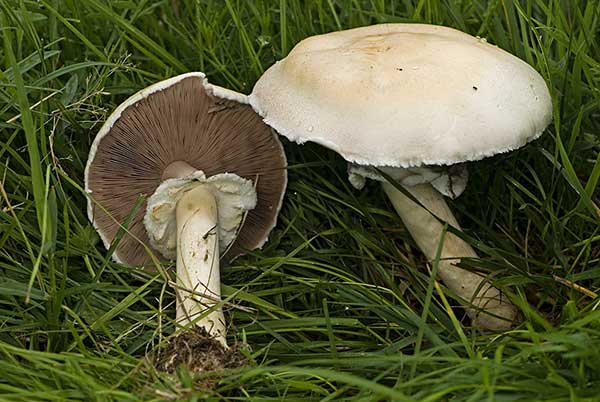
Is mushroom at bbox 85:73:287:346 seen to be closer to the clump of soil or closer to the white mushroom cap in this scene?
the clump of soil

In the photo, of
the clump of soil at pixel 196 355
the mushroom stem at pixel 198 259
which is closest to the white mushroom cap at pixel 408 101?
the mushroom stem at pixel 198 259

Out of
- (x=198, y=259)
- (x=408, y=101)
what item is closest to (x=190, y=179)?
(x=198, y=259)

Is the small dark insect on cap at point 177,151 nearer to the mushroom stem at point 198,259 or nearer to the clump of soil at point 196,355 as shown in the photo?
the mushroom stem at point 198,259

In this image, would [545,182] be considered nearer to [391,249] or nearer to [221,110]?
[391,249]

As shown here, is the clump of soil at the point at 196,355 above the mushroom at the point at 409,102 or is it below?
below

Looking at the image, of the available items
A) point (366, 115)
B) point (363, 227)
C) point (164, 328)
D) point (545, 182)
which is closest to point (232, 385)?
point (164, 328)

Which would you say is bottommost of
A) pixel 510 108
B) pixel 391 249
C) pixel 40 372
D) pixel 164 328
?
pixel 391 249

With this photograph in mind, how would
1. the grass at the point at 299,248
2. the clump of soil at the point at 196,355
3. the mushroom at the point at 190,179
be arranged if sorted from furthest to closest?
the mushroom at the point at 190,179 → the clump of soil at the point at 196,355 → the grass at the point at 299,248
